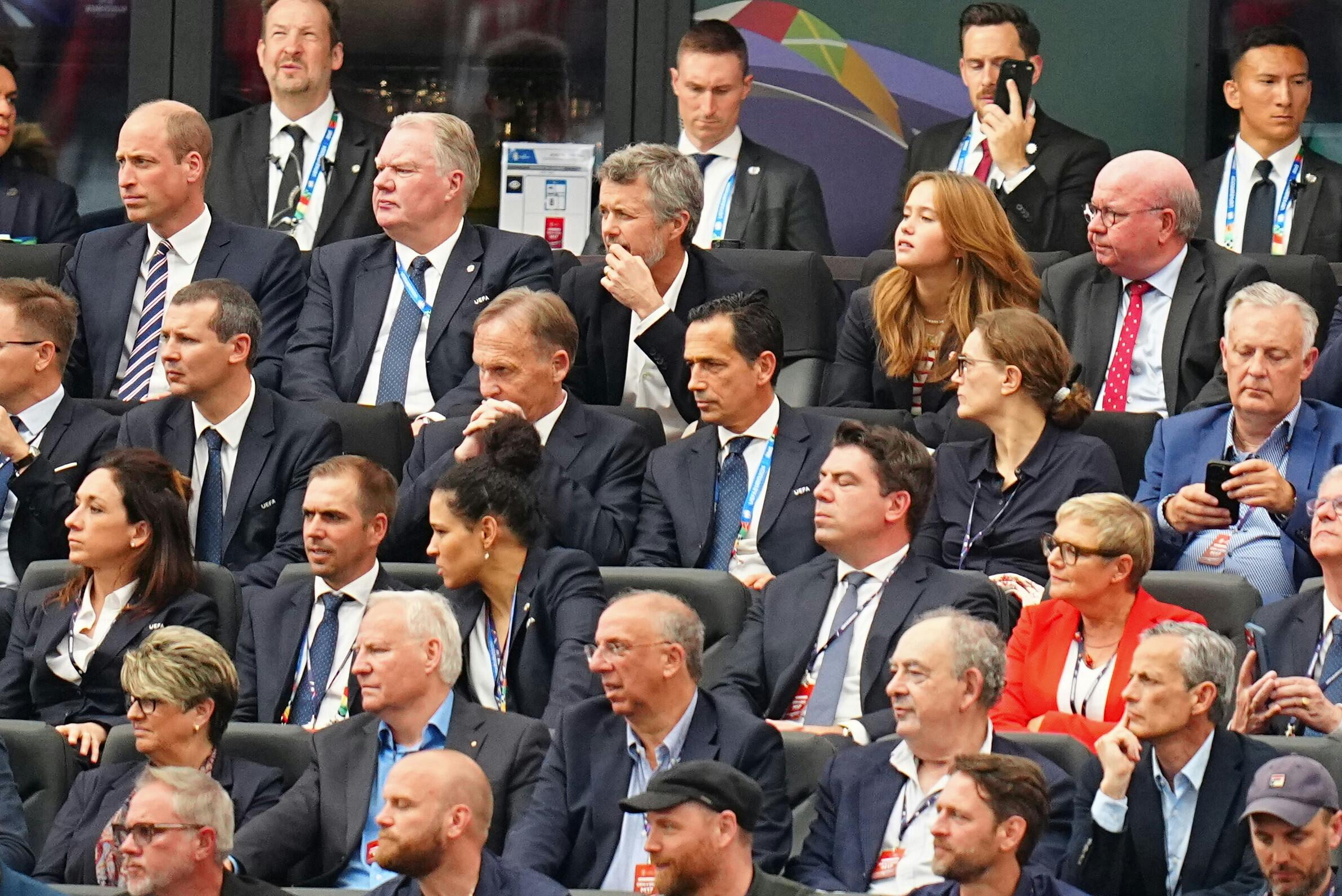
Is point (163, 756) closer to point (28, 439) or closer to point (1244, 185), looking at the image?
point (28, 439)

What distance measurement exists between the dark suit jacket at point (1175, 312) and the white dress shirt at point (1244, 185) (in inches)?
39.7

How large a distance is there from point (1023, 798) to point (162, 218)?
3396 millimetres

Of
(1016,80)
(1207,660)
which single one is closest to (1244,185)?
(1016,80)

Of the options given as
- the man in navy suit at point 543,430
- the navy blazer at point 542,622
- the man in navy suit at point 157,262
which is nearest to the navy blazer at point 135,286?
the man in navy suit at point 157,262

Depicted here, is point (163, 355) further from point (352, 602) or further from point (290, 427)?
point (352, 602)

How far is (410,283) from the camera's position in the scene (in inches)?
253

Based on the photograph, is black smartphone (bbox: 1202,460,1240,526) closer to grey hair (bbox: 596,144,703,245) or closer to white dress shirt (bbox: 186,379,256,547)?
grey hair (bbox: 596,144,703,245)

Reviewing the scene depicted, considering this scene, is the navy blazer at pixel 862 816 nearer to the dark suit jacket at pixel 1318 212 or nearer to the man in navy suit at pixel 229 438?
the man in navy suit at pixel 229 438

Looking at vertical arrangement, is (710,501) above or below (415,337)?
below

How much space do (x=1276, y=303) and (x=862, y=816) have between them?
187 centimetres

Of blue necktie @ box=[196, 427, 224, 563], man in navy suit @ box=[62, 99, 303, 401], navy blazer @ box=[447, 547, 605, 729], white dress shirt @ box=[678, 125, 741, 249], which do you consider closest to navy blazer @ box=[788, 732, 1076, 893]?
navy blazer @ box=[447, 547, 605, 729]

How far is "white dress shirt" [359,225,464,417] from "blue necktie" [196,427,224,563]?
58 centimetres

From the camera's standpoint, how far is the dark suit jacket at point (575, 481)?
5508 mm

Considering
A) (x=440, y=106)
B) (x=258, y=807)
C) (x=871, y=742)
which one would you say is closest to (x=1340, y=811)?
(x=871, y=742)
